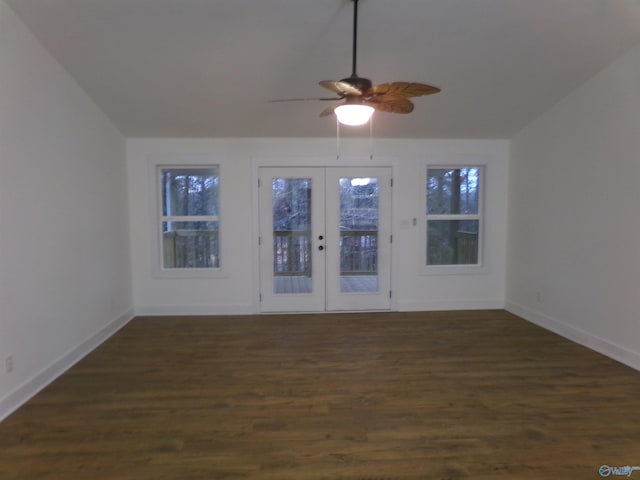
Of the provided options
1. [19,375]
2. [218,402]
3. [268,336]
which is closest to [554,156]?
[268,336]

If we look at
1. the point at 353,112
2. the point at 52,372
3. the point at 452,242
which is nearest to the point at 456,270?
the point at 452,242

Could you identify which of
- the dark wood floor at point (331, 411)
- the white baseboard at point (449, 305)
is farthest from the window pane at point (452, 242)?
the dark wood floor at point (331, 411)

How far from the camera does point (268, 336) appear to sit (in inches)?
166

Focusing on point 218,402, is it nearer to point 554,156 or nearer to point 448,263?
point 448,263

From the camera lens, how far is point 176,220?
16.4 feet

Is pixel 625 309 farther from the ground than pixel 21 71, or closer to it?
closer to it

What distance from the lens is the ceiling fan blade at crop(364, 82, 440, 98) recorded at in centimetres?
237

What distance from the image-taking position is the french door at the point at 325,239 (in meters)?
5.01

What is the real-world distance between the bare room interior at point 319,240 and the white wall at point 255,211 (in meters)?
0.03

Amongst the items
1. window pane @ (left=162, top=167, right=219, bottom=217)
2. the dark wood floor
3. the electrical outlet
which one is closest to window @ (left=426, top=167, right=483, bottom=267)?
the dark wood floor

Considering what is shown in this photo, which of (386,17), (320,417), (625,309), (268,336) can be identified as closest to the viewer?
(320,417)

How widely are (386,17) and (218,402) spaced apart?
10.3ft

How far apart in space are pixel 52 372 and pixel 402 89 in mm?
3434

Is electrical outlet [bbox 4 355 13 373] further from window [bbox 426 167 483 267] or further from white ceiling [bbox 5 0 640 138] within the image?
window [bbox 426 167 483 267]
